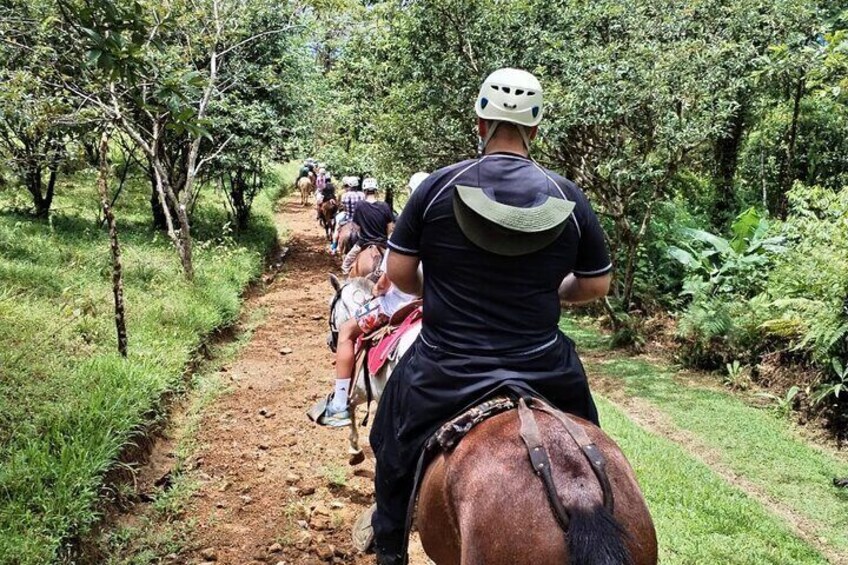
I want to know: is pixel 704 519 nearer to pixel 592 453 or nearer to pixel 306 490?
pixel 306 490

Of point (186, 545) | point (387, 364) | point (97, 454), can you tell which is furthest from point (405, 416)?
point (97, 454)

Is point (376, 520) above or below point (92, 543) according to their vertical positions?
above

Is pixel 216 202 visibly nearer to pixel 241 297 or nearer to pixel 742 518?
pixel 241 297

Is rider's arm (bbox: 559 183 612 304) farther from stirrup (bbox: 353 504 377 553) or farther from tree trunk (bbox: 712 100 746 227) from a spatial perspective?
tree trunk (bbox: 712 100 746 227)

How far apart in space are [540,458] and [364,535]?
2559mm

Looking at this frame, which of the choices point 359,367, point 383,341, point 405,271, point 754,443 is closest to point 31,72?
point 359,367

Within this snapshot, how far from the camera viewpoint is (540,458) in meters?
2.00

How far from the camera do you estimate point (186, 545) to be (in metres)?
4.24

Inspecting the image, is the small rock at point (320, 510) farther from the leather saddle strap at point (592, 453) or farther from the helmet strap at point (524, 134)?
the helmet strap at point (524, 134)

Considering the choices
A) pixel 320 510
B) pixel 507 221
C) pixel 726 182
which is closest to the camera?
pixel 507 221

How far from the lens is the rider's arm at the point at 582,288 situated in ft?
8.88

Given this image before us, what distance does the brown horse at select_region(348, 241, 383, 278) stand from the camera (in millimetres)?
7500

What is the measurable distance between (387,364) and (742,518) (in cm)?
277

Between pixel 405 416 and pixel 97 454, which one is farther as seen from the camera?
pixel 97 454
